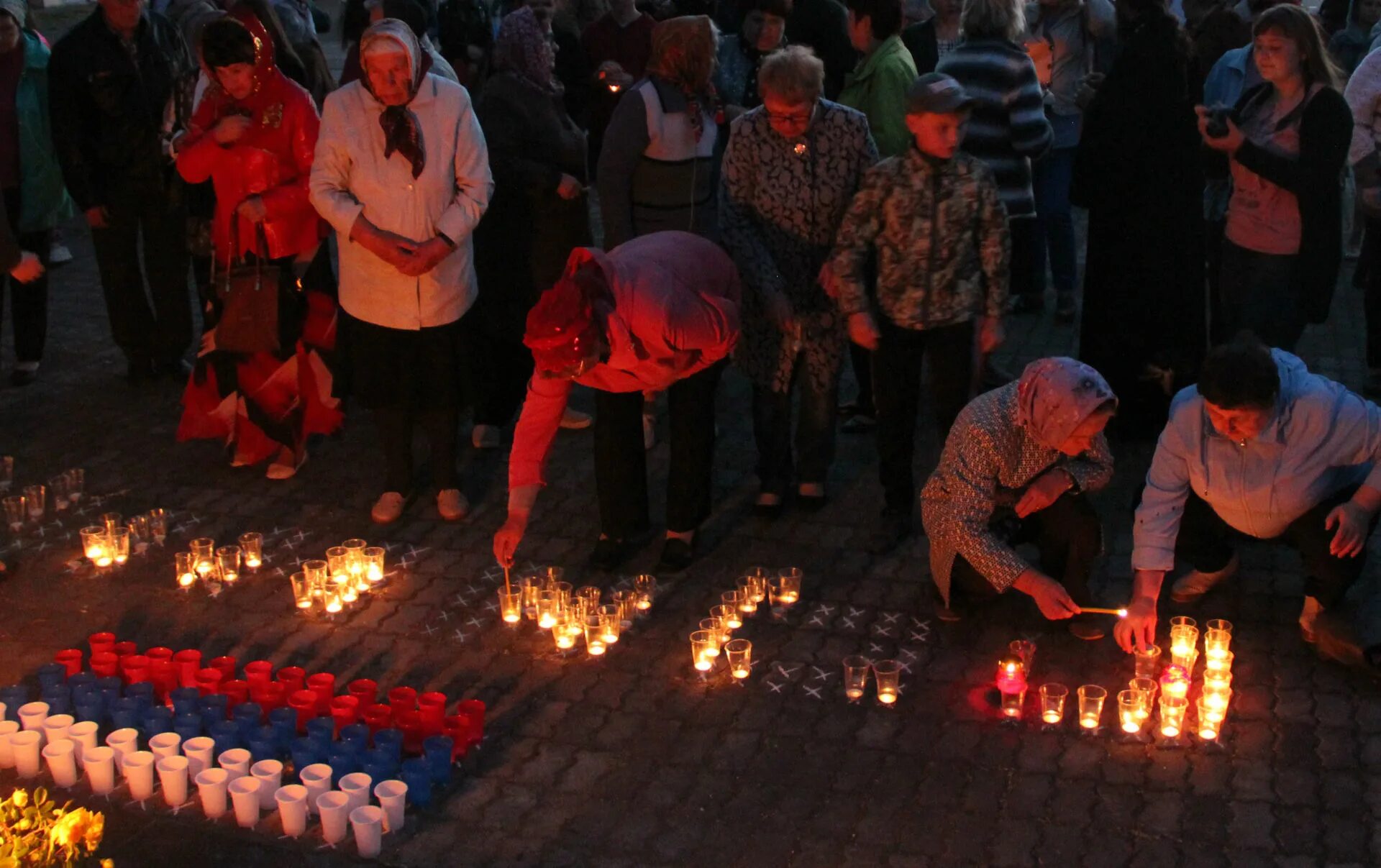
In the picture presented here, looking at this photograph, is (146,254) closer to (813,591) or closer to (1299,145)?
(813,591)

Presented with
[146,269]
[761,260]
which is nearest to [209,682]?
[761,260]

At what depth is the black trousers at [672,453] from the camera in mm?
6125

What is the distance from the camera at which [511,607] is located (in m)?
5.90

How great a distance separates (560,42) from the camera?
36.6ft

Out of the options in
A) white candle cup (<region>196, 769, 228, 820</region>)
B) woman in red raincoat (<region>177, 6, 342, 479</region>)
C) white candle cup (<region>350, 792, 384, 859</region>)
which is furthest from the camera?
woman in red raincoat (<region>177, 6, 342, 479</region>)

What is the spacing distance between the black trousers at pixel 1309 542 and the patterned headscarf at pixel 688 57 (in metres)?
2.38

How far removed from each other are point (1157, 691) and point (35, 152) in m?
6.23

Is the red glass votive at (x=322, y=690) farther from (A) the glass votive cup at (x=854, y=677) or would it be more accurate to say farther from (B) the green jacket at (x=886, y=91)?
(B) the green jacket at (x=886, y=91)

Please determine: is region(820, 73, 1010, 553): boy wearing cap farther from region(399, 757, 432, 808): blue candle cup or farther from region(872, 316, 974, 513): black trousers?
region(399, 757, 432, 808): blue candle cup

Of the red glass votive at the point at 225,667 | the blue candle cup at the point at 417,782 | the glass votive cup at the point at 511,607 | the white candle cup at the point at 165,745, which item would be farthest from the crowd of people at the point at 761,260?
the white candle cup at the point at 165,745

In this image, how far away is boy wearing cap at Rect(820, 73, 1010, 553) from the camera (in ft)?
19.5

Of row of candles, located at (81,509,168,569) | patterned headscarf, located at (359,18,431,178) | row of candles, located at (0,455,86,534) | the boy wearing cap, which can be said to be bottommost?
row of candles, located at (0,455,86,534)

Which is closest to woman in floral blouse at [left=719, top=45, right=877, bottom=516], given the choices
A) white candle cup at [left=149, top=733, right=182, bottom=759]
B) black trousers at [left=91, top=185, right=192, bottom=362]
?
white candle cup at [left=149, top=733, right=182, bottom=759]

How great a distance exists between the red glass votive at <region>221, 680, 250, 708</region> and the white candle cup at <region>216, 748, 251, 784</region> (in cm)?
46
